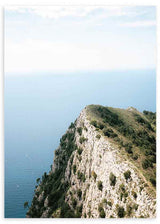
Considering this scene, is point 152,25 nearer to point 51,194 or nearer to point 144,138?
point 144,138

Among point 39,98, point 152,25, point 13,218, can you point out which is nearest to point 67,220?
point 13,218

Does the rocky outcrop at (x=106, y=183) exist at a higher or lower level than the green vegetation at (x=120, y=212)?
higher

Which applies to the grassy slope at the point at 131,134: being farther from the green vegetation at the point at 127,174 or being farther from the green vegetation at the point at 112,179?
the green vegetation at the point at 112,179

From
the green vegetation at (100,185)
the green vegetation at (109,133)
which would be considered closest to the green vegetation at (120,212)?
the green vegetation at (100,185)

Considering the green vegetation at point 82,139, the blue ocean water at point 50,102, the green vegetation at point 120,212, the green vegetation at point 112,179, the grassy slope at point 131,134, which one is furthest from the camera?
the blue ocean water at point 50,102

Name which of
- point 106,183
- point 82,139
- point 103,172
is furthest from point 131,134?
point 106,183

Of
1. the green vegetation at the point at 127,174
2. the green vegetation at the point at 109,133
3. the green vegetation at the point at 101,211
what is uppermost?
the green vegetation at the point at 109,133
